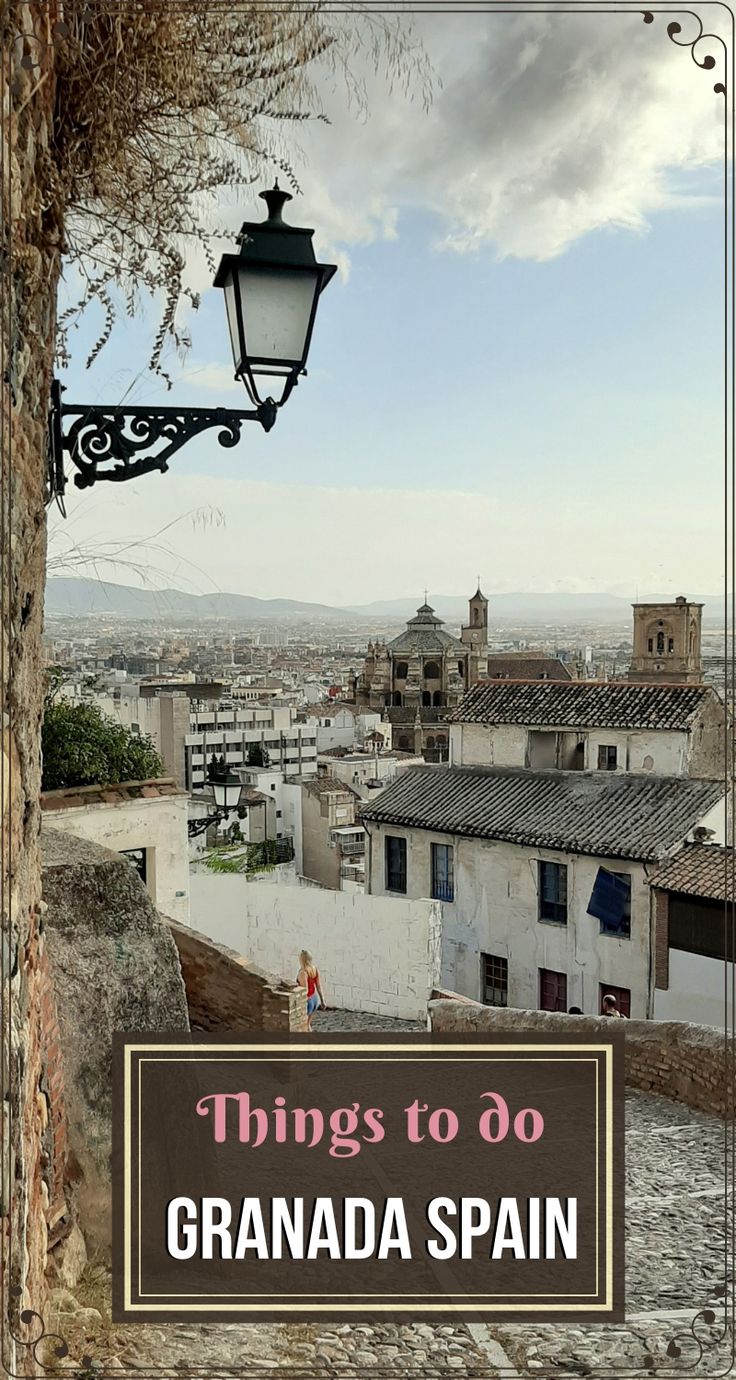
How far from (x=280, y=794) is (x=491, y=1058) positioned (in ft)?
47.3

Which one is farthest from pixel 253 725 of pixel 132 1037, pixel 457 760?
pixel 132 1037

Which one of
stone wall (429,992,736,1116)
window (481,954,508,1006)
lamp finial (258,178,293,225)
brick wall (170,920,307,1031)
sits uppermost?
lamp finial (258,178,293,225)

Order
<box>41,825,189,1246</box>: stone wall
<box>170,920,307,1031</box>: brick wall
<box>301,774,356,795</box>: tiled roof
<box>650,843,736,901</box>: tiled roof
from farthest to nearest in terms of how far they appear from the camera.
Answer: <box>301,774,356,795</box>: tiled roof → <box>650,843,736,901</box>: tiled roof → <box>170,920,307,1031</box>: brick wall → <box>41,825,189,1246</box>: stone wall

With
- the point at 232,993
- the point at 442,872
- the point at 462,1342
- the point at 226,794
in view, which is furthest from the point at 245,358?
the point at 442,872

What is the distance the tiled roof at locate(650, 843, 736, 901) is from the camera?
41.0ft

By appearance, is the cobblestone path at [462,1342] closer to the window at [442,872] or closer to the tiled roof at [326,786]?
the window at [442,872]

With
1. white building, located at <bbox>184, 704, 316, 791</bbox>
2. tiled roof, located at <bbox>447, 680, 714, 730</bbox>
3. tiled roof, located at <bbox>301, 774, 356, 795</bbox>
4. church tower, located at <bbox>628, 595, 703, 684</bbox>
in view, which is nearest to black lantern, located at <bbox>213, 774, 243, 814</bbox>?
white building, located at <bbox>184, 704, 316, 791</bbox>

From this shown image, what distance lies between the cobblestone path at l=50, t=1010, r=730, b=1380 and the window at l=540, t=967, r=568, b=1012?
438 inches

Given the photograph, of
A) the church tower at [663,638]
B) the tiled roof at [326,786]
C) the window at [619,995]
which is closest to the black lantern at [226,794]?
the window at [619,995]

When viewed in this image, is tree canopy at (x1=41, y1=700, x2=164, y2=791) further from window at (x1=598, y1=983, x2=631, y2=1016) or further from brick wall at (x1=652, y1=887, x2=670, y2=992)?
window at (x1=598, y1=983, x2=631, y2=1016)

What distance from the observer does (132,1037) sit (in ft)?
11.3

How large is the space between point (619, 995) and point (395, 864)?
4734mm

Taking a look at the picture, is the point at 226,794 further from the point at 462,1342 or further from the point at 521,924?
the point at 521,924

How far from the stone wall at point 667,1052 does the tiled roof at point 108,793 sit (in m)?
3.42
